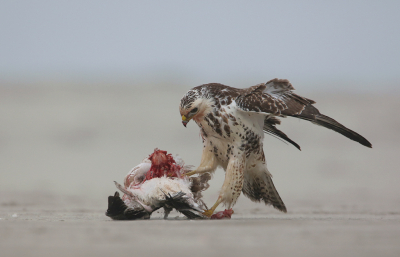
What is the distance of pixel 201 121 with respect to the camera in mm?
6742

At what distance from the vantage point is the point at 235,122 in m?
6.62

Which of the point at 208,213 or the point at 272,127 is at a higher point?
the point at 272,127

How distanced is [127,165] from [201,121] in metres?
8.73

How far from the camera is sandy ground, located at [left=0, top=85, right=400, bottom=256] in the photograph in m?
4.25

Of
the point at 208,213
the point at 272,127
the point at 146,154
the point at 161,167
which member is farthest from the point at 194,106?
the point at 146,154

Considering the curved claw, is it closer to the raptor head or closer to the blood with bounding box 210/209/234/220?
the blood with bounding box 210/209/234/220

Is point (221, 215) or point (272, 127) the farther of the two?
point (272, 127)

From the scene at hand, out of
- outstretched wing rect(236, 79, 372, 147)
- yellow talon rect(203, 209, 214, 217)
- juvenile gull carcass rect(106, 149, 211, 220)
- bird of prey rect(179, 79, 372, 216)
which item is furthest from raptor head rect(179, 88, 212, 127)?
yellow talon rect(203, 209, 214, 217)

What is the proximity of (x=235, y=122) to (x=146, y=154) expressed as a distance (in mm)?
10189

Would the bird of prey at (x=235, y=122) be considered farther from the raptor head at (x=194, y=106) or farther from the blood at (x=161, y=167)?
the blood at (x=161, y=167)

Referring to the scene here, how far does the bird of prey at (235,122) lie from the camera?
21.7 ft

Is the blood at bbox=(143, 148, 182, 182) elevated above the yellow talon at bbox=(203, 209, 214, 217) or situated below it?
above

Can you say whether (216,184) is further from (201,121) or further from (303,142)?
(303,142)

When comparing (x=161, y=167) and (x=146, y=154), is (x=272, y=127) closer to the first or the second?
(x=161, y=167)
